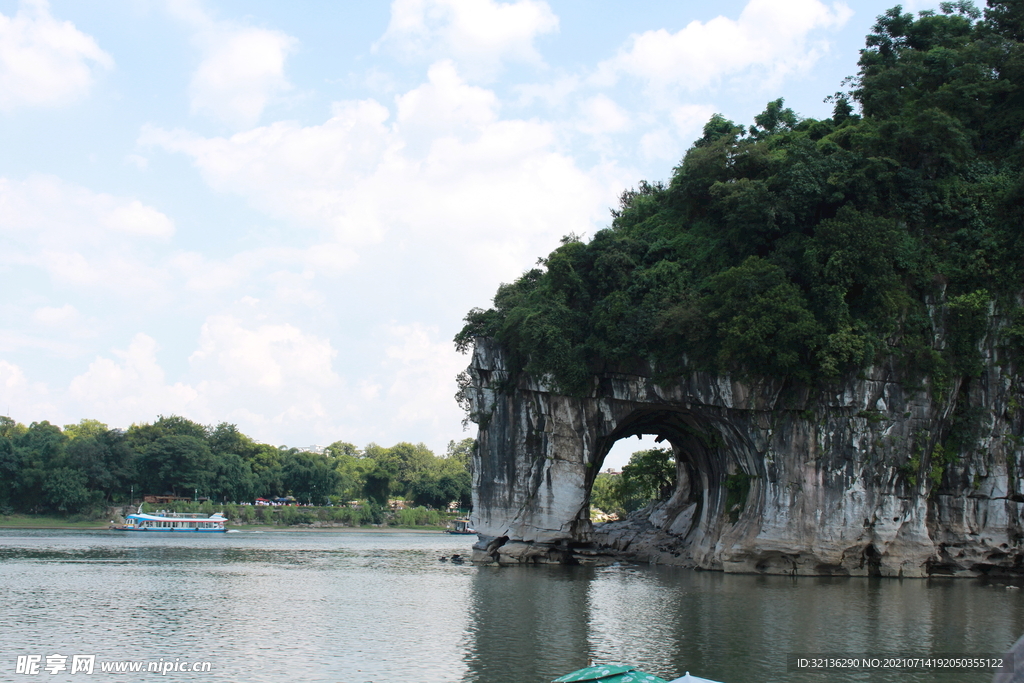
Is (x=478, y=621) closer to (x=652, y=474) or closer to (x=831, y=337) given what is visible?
(x=831, y=337)

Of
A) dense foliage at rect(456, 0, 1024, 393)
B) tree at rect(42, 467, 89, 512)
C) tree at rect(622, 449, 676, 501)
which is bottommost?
tree at rect(42, 467, 89, 512)

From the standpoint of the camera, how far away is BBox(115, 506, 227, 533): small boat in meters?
60.0

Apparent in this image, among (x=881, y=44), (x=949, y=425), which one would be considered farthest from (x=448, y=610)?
(x=881, y=44)

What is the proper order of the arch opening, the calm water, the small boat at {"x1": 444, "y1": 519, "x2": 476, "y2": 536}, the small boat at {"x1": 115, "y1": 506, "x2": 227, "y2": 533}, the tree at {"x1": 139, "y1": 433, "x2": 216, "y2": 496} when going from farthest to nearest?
the small boat at {"x1": 444, "y1": 519, "x2": 476, "y2": 536} → the tree at {"x1": 139, "y1": 433, "x2": 216, "y2": 496} → the small boat at {"x1": 115, "y1": 506, "x2": 227, "y2": 533} → the arch opening → the calm water

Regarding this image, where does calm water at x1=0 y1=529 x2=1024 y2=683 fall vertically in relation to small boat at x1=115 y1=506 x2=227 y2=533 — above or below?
above

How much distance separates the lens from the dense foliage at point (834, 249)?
83.1 feet

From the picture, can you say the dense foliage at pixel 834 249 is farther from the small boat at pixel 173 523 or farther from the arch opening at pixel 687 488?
the small boat at pixel 173 523

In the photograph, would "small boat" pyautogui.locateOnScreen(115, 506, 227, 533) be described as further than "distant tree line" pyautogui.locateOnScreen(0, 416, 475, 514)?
No

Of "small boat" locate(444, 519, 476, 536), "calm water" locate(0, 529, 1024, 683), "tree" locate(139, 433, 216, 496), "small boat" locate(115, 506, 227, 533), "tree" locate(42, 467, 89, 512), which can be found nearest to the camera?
"calm water" locate(0, 529, 1024, 683)

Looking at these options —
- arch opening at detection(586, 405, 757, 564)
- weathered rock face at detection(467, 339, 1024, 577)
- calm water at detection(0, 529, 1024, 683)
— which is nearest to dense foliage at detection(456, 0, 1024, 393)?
weathered rock face at detection(467, 339, 1024, 577)

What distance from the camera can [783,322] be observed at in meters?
24.7

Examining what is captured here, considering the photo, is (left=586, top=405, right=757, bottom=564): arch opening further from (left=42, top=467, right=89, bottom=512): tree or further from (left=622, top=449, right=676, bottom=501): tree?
(left=42, top=467, right=89, bottom=512): tree

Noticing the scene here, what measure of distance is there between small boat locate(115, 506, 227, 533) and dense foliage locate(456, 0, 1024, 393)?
38957 mm

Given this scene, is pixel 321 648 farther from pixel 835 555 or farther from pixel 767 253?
pixel 767 253
